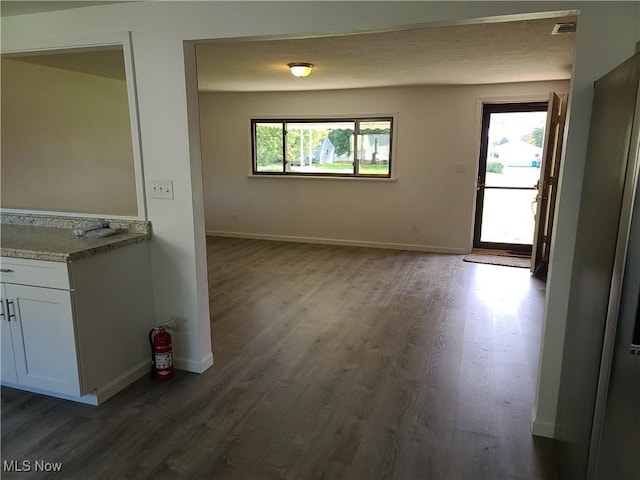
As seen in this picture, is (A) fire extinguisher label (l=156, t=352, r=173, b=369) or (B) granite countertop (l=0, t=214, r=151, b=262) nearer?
(B) granite countertop (l=0, t=214, r=151, b=262)

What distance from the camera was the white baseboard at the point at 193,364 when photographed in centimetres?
269

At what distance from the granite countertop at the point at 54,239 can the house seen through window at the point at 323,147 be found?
4073mm

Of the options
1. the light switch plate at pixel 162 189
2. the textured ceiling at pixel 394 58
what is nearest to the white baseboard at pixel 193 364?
the light switch plate at pixel 162 189

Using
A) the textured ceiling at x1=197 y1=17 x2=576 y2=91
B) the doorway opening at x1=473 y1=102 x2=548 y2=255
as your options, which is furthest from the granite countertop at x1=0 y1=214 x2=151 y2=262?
the doorway opening at x1=473 y1=102 x2=548 y2=255

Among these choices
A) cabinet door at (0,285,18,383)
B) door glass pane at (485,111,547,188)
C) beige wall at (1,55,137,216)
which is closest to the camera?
cabinet door at (0,285,18,383)

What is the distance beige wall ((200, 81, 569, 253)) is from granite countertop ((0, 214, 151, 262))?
4019 mm

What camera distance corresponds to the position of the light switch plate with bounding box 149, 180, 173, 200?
2.51 metres

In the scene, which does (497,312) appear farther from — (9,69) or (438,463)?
(9,69)

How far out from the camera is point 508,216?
19.3 feet

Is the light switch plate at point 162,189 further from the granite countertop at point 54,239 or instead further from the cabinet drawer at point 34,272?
the cabinet drawer at point 34,272

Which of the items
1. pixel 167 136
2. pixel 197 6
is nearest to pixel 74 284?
pixel 167 136

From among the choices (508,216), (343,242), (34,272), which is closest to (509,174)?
(508,216)

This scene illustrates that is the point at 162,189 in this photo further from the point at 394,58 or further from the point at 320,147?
the point at 320,147

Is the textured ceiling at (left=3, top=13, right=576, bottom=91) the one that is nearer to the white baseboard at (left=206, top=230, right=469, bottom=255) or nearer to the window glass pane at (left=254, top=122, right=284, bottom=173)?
the window glass pane at (left=254, top=122, right=284, bottom=173)
